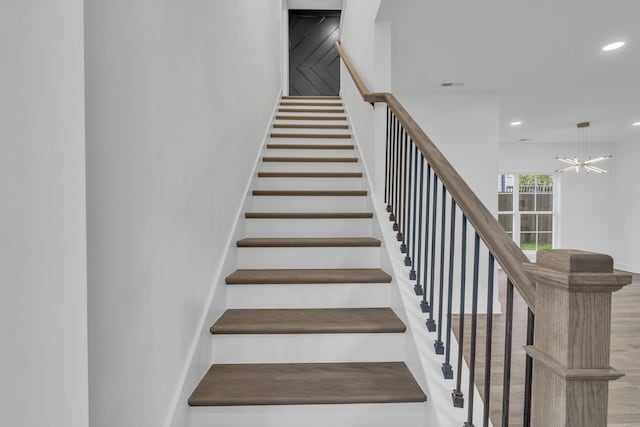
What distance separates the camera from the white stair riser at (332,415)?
4.90 feet

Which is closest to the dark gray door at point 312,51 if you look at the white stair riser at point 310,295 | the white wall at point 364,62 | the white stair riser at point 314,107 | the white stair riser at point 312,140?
the white stair riser at point 314,107

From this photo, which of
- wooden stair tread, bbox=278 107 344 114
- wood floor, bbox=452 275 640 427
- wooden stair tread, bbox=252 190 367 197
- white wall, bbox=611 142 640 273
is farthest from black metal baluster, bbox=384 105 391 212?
white wall, bbox=611 142 640 273

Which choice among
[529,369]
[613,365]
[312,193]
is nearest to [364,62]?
[312,193]

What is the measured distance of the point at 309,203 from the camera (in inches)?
113

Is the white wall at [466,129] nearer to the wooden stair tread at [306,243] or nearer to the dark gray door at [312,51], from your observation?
the wooden stair tread at [306,243]

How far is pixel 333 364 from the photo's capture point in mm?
1771

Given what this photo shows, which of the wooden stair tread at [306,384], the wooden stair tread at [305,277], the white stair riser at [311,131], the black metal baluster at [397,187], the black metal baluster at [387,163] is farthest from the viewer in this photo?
the white stair riser at [311,131]

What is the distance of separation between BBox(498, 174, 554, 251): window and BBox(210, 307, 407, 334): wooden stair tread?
293 inches

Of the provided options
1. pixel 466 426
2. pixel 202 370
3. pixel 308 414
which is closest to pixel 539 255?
pixel 466 426

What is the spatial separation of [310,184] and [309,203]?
0.29 metres

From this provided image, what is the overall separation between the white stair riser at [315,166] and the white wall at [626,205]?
23.4 ft

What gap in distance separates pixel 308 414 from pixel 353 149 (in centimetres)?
261

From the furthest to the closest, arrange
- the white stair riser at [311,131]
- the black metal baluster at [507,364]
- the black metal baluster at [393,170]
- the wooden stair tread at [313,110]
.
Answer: the wooden stair tread at [313,110] → the white stair riser at [311,131] → the black metal baluster at [393,170] → the black metal baluster at [507,364]

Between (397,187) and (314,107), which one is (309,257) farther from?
(314,107)
